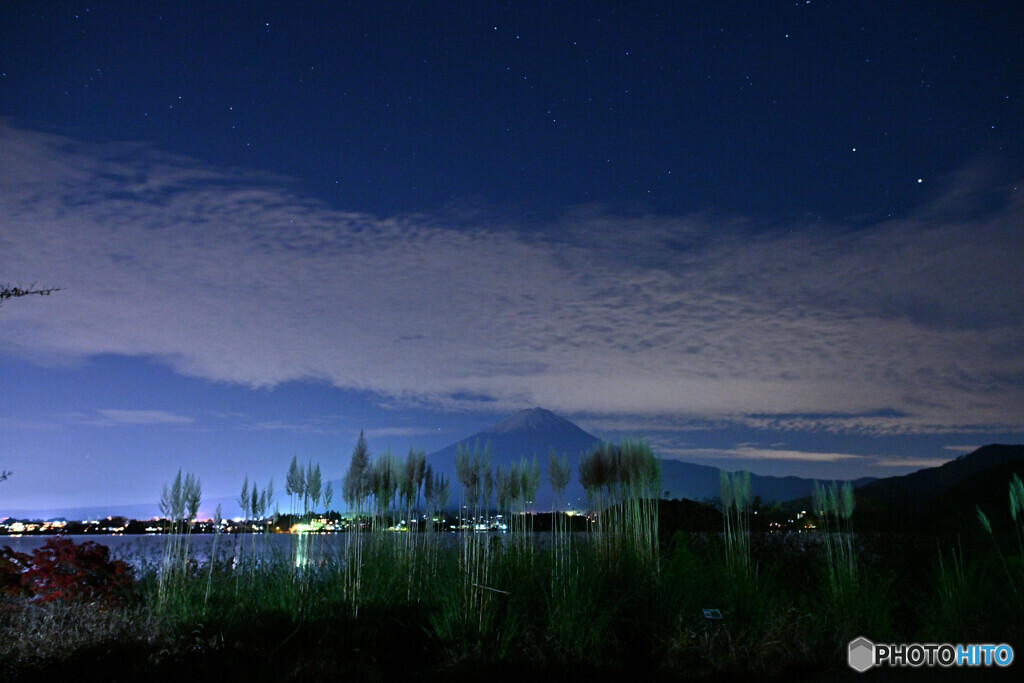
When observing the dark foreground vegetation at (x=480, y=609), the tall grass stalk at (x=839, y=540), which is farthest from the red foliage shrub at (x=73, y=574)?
the tall grass stalk at (x=839, y=540)

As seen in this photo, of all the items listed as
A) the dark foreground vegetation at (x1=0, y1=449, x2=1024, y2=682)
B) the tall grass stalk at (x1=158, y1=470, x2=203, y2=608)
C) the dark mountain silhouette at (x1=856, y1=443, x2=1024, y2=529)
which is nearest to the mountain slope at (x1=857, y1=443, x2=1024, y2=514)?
the dark mountain silhouette at (x1=856, y1=443, x2=1024, y2=529)

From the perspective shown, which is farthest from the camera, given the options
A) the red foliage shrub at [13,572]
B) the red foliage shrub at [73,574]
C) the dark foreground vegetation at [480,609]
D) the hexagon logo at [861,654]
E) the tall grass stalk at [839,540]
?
the red foliage shrub at [13,572]

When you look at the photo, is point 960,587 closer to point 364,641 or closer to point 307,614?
point 364,641

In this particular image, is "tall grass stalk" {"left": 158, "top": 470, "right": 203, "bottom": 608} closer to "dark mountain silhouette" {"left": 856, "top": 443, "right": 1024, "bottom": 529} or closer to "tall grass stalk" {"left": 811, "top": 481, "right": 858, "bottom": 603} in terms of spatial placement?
"tall grass stalk" {"left": 811, "top": 481, "right": 858, "bottom": 603}

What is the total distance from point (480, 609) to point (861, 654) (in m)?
3.64

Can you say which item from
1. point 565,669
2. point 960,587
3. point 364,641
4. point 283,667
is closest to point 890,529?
point 960,587

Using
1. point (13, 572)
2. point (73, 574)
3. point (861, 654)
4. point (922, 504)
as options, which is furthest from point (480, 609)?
point (922, 504)

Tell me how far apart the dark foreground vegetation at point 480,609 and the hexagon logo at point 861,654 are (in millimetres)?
94

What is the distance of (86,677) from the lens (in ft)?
18.1

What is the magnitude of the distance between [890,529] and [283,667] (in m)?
12.5

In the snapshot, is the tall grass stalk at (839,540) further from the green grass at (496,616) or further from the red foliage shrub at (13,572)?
the red foliage shrub at (13,572)

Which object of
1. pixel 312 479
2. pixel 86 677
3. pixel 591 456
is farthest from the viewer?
Answer: pixel 591 456

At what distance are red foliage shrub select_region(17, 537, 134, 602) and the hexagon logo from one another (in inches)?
304

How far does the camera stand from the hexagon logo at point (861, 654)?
21.2 feet
